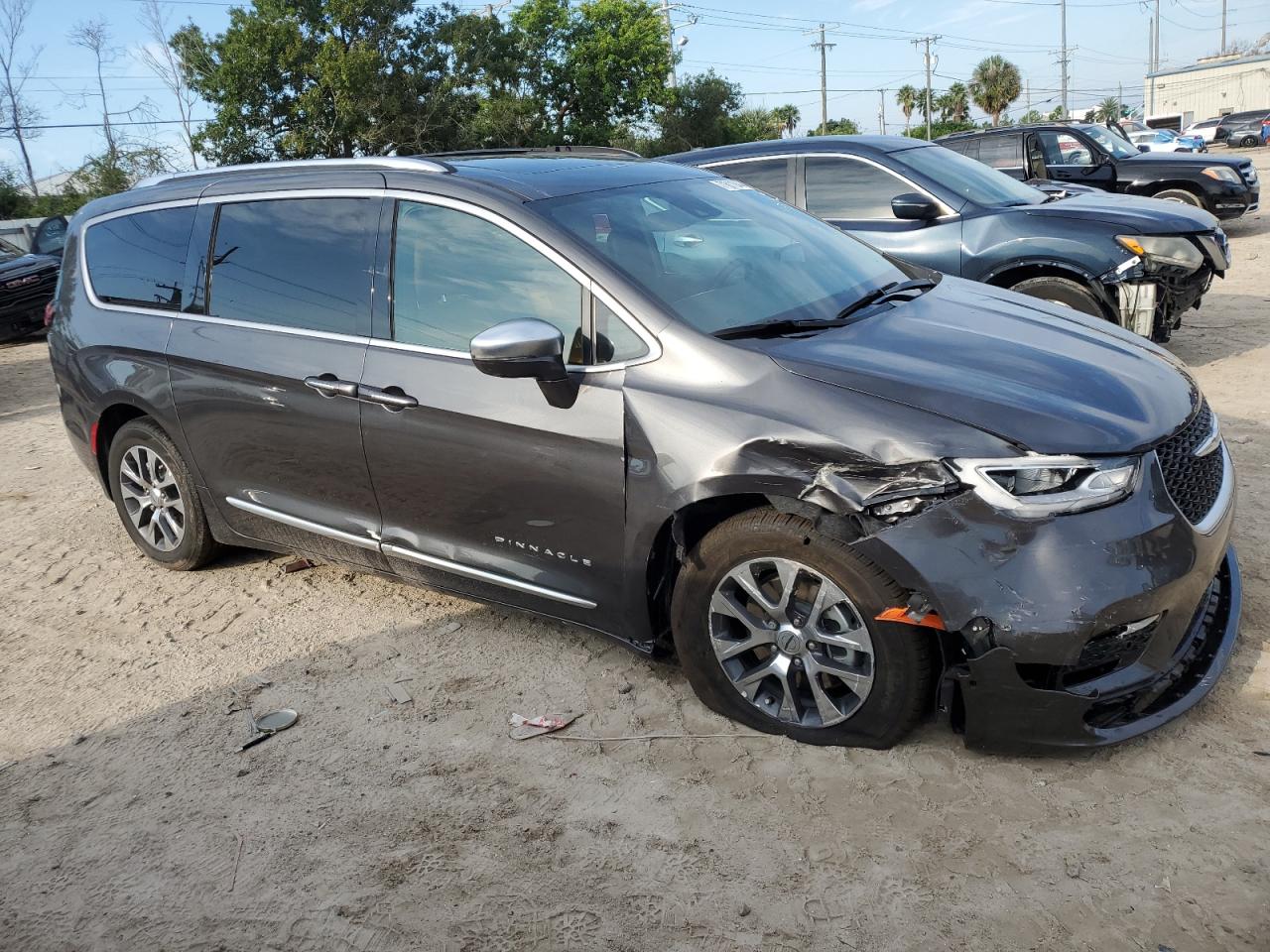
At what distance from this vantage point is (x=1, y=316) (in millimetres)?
14734

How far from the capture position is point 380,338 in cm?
389

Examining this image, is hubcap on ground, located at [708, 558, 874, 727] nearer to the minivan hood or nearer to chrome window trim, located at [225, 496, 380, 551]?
the minivan hood

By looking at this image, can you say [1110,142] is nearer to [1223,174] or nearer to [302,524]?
[1223,174]

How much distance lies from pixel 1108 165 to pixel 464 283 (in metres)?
11.8

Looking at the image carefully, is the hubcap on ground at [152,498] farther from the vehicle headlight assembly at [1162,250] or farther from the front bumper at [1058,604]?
the vehicle headlight assembly at [1162,250]

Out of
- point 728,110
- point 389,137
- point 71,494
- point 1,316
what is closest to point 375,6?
point 389,137

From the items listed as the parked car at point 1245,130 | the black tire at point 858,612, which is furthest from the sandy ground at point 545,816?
the parked car at point 1245,130

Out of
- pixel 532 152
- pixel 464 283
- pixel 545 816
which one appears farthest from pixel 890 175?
pixel 545 816

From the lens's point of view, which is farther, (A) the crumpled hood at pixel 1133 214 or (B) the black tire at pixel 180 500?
(A) the crumpled hood at pixel 1133 214

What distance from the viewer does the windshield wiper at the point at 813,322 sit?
342 cm

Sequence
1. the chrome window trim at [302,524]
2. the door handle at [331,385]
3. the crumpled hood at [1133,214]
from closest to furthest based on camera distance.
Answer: the door handle at [331,385]
the chrome window trim at [302,524]
the crumpled hood at [1133,214]

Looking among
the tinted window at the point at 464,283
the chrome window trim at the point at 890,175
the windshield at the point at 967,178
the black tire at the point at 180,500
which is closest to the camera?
the tinted window at the point at 464,283

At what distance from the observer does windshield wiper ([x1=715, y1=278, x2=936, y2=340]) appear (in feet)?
11.2

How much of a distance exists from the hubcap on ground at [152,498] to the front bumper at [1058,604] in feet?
11.4
